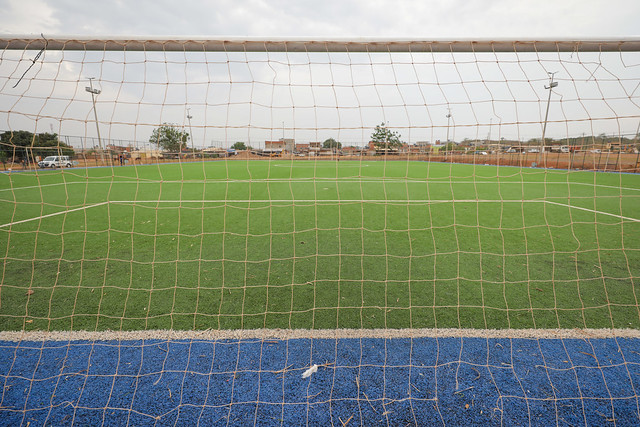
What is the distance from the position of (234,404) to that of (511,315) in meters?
2.70

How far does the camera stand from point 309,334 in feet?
8.84

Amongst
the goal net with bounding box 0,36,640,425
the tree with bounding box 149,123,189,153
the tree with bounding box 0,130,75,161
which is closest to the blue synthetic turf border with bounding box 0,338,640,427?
the goal net with bounding box 0,36,640,425

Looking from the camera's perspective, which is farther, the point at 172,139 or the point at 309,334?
the point at 172,139

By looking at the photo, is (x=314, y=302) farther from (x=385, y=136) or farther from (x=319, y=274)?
(x=385, y=136)

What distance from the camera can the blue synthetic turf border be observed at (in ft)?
6.35

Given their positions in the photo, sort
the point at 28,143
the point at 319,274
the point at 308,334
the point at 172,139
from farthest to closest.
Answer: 1. the point at 172,139
2. the point at 28,143
3. the point at 319,274
4. the point at 308,334

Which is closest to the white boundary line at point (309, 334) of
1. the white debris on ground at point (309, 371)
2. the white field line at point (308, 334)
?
the white field line at point (308, 334)

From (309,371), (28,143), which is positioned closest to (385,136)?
(309,371)

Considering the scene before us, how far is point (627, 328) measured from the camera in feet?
9.07

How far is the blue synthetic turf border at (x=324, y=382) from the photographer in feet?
6.35

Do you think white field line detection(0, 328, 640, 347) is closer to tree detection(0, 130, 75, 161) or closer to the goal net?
the goal net

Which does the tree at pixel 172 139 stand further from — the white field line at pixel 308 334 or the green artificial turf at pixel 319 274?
the white field line at pixel 308 334

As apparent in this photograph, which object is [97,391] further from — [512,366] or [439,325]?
[512,366]

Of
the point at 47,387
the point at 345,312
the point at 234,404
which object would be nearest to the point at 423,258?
the point at 345,312
